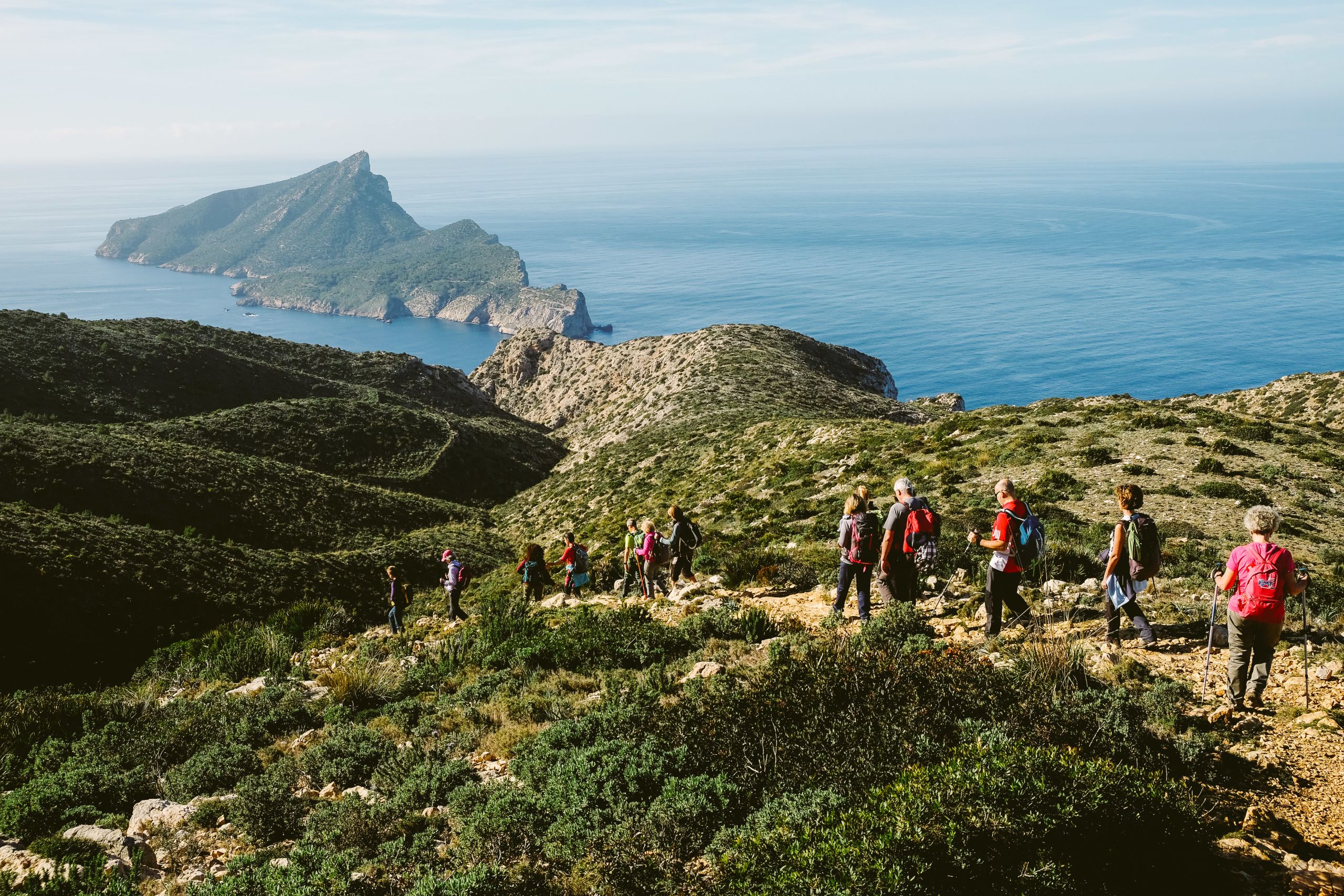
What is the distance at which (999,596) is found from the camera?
31.7 feet

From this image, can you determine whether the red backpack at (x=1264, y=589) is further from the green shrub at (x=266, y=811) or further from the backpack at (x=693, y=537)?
the green shrub at (x=266, y=811)

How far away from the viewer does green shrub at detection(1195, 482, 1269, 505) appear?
1731 cm

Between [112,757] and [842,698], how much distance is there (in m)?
9.46

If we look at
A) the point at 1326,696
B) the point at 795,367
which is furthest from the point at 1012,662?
the point at 795,367

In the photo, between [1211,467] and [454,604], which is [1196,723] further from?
[1211,467]

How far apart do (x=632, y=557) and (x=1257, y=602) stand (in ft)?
39.0

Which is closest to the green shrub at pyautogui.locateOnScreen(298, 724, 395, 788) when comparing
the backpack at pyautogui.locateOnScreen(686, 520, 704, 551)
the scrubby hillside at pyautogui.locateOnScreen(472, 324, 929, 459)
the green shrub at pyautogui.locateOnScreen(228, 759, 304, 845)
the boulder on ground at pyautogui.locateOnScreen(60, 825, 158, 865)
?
the green shrub at pyautogui.locateOnScreen(228, 759, 304, 845)

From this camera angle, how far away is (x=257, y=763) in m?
9.19

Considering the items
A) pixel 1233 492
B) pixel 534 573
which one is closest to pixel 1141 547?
pixel 1233 492

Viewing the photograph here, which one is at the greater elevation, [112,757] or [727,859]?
[727,859]

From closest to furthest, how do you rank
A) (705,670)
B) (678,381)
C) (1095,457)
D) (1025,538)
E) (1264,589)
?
(1264,589) → (1025,538) → (705,670) → (1095,457) → (678,381)

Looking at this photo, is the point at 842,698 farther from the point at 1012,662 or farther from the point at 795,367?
the point at 795,367

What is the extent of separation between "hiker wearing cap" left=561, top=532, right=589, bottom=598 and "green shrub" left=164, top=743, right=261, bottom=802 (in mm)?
8555

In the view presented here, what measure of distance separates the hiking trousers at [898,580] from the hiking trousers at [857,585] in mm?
261
